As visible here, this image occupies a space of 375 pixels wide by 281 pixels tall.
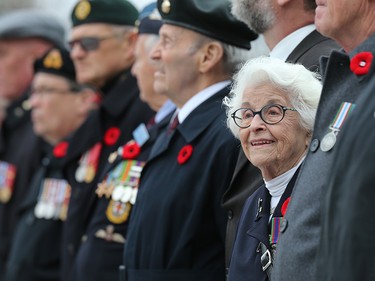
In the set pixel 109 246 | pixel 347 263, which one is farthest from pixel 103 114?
pixel 347 263

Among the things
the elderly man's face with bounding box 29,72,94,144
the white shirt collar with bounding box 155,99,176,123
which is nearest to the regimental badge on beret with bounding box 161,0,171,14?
the white shirt collar with bounding box 155,99,176,123

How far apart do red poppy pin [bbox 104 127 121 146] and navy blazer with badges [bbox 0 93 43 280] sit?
1860mm

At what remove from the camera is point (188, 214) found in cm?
473

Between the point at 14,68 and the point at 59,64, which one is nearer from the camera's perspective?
the point at 59,64

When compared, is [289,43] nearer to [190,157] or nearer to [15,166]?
[190,157]

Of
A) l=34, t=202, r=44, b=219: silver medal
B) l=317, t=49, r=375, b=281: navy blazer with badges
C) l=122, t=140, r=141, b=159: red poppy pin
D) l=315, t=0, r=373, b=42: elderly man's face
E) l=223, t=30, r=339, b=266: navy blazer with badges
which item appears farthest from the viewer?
l=34, t=202, r=44, b=219: silver medal

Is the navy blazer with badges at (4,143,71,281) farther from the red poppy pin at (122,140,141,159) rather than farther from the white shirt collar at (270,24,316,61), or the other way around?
→ the white shirt collar at (270,24,316,61)

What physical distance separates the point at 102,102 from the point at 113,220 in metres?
1.17

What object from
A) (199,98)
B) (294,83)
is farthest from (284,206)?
(199,98)

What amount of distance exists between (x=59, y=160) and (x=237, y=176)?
10.2 feet

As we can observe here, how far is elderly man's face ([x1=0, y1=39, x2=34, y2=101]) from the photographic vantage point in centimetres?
955

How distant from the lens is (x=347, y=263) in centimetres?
262

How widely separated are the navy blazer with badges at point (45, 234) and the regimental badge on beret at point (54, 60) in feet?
2.45

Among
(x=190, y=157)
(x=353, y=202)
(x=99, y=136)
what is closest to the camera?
(x=353, y=202)
